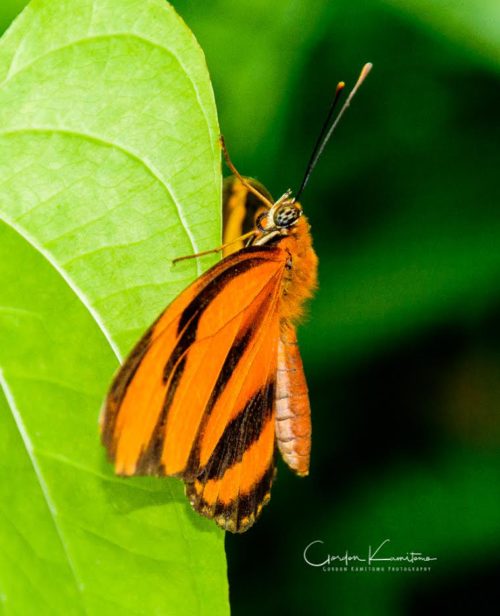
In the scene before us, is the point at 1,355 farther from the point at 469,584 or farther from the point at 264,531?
the point at 469,584

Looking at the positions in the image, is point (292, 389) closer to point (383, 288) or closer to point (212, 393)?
point (212, 393)

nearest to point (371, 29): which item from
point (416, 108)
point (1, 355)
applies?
point (416, 108)

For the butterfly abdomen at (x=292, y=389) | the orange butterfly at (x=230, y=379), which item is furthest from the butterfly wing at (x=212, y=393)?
the butterfly abdomen at (x=292, y=389)

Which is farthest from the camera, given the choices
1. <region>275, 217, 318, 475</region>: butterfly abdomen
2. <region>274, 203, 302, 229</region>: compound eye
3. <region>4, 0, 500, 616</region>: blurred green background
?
<region>4, 0, 500, 616</region>: blurred green background

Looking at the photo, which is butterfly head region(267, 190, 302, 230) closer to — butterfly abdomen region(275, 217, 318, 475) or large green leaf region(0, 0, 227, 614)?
butterfly abdomen region(275, 217, 318, 475)

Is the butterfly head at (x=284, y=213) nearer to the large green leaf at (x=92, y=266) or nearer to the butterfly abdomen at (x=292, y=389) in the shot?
the butterfly abdomen at (x=292, y=389)

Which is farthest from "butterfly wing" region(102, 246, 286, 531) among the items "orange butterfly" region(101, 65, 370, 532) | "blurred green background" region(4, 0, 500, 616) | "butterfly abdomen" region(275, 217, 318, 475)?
"blurred green background" region(4, 0, 500, 616)
